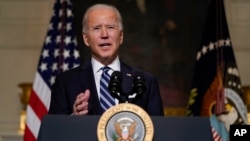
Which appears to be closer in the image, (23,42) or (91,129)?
(91,129)

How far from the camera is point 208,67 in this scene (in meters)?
5.52

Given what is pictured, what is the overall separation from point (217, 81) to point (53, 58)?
1833mm

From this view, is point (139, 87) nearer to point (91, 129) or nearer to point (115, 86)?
point (115, 86)

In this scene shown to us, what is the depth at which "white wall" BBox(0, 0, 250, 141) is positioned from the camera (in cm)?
611

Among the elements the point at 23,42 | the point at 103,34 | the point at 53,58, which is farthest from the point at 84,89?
the point at 23,42

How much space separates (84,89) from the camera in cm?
217

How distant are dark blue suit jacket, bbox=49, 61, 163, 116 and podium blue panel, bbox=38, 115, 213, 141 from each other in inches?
14.4

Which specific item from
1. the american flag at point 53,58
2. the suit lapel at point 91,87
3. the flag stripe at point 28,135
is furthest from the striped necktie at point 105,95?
the american flag at point 53,58

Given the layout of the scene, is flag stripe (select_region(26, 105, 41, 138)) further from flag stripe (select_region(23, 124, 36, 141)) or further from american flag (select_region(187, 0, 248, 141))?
american flag (select_region(187, 0, 248, 141))

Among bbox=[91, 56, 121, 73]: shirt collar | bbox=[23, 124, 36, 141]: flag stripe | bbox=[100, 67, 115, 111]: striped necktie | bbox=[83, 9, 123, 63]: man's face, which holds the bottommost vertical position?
bbox=[23, 124, 36, 141]: flag stripe

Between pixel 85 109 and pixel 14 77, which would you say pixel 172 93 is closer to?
pixel 14 77

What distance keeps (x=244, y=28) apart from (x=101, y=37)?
4455 millimetres

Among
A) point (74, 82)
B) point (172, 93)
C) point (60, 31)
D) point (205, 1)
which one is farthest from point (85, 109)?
point (205, 1)

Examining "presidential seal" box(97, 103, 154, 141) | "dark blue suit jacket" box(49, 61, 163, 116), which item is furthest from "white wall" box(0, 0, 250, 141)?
"presidential seal" box(97, 103, 154, 141)
